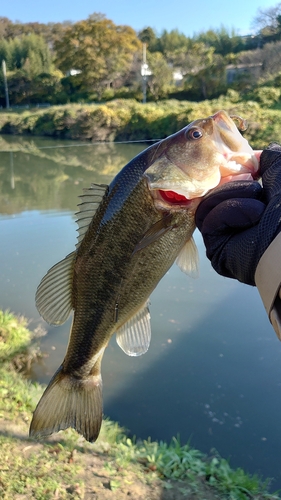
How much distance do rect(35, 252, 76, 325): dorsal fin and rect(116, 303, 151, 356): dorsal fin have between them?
1.01ft

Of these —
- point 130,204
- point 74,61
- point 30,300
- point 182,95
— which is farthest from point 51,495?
point 74,61

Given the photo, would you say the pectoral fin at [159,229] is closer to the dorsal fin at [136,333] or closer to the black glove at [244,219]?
the black glove at [244,219]

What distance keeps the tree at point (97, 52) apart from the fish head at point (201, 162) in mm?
44033

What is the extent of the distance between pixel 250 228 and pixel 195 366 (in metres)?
3.99

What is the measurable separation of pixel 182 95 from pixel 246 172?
36.9 metres

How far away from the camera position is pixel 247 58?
3391cm

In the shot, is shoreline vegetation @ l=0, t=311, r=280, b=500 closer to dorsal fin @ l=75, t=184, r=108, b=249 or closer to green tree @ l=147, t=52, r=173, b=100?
dorsal fin @ l=75, t=184, r=108, b=249

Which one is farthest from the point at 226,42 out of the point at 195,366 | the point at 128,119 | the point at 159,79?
the point at 195,366

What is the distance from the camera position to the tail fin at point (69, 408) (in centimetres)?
211

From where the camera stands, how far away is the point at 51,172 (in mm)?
20422

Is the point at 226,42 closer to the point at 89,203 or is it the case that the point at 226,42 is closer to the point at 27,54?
the point at 27,54

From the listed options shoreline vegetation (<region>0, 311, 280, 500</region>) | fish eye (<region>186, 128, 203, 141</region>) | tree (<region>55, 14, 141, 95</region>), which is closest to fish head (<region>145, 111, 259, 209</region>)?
fish eye (<region>186, 128, 203, 141</region>)

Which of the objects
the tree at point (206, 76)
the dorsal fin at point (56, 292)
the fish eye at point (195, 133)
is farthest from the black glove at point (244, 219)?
the tree at point (206, 76)

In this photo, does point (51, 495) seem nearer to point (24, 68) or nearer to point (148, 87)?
point (148, 87)
